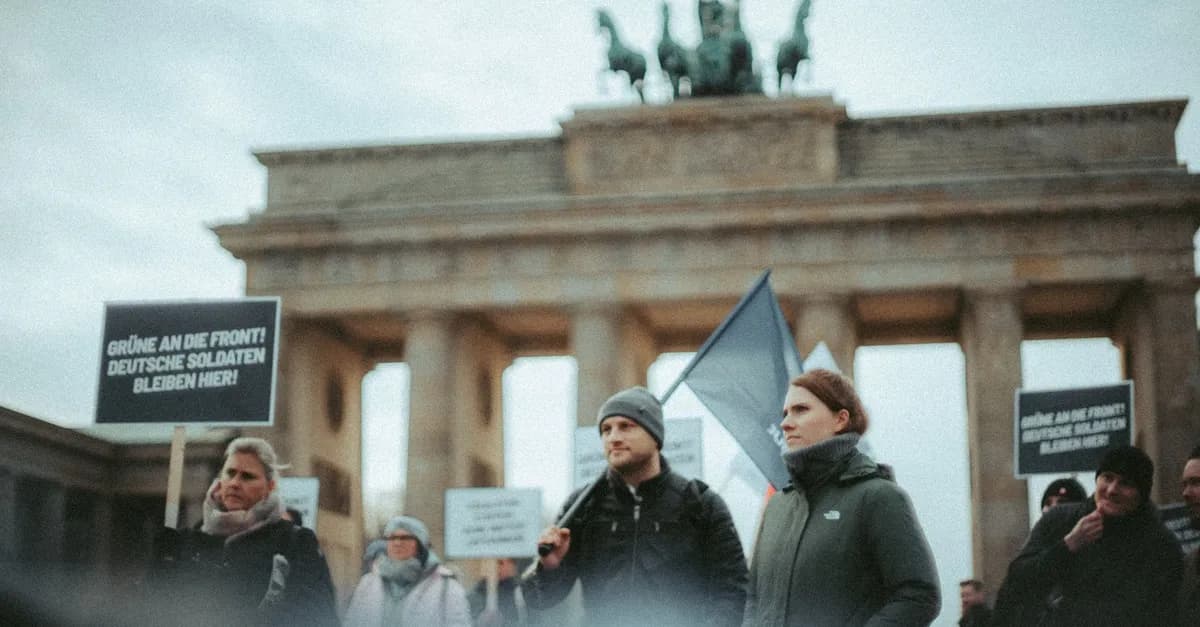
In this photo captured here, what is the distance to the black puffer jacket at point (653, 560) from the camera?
614 cm

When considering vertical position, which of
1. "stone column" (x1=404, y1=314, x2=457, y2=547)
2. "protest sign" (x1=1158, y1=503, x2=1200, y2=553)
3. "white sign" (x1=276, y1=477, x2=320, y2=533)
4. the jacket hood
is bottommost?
the jacket hood

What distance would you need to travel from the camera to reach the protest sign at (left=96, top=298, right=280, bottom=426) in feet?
34.7

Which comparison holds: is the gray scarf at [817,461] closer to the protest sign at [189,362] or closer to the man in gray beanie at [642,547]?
the man in gray beanie at [642,547]

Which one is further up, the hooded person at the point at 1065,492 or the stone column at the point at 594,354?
the stone column at the point at 594,354

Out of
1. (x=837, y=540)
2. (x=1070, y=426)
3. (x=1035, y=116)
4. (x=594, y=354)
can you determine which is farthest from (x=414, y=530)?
(x=1035, y=116)

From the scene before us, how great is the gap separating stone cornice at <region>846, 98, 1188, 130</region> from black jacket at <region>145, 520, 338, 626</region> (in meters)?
32.3

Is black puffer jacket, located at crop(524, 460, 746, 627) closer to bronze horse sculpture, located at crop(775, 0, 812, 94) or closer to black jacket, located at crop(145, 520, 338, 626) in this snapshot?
black jacket, located at crop(145, 520, 338, 626)

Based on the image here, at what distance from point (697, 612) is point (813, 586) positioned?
106 cm

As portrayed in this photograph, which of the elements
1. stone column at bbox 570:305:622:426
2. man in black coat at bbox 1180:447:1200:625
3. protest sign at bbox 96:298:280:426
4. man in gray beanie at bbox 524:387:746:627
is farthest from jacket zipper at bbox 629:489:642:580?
stone column at bbox 570:305:622:426

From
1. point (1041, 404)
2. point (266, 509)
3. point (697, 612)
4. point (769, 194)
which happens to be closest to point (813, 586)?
point (697, 612)

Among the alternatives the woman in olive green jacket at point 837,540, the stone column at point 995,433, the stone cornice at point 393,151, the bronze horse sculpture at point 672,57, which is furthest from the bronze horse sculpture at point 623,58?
the woman in olive green jacket at point 837,540

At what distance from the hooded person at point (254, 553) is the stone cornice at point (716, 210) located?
A: 3058 centimetres

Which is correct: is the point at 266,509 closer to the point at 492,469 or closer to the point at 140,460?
the point at 140,460

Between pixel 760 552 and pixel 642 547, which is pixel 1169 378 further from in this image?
pixel 760 552
